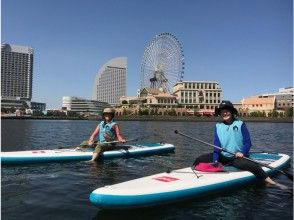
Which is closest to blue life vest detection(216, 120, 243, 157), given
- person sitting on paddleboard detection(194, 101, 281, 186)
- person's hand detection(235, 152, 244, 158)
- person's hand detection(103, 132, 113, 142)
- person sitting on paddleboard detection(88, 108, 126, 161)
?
person sitting on paddleboard detection(194, 101, 281, 186)

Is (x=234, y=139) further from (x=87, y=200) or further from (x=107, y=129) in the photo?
(x=107, y=129)

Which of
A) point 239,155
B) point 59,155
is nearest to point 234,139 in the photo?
point 239,155

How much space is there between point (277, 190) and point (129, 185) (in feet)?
16.9

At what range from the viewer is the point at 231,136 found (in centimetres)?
1107

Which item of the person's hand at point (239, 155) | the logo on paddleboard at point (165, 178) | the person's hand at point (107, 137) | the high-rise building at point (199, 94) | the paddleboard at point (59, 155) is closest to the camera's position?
the logo on paddleboard at point (165, 178)

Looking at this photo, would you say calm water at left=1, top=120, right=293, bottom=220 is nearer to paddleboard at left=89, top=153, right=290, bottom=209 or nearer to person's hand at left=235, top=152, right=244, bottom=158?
paddleboard at left=89, top=153, right=290, bottom=209

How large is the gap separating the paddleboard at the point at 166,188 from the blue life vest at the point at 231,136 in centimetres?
70

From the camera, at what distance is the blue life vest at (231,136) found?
11.0m

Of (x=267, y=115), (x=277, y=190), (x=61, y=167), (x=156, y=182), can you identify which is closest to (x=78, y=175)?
(x=61, y=167)

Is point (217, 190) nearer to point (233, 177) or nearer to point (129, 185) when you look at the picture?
point (233, 177)

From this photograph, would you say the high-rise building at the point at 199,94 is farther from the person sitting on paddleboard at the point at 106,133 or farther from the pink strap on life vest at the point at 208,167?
the pink strap on life vest at the point at 208,167

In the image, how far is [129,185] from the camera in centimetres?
884

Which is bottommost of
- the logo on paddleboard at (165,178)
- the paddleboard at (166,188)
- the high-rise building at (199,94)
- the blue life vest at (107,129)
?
the paddleboard at (166,188)

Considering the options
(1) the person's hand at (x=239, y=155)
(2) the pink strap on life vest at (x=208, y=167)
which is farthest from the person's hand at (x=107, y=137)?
(1) the person's hand at (x=239, y=155)
